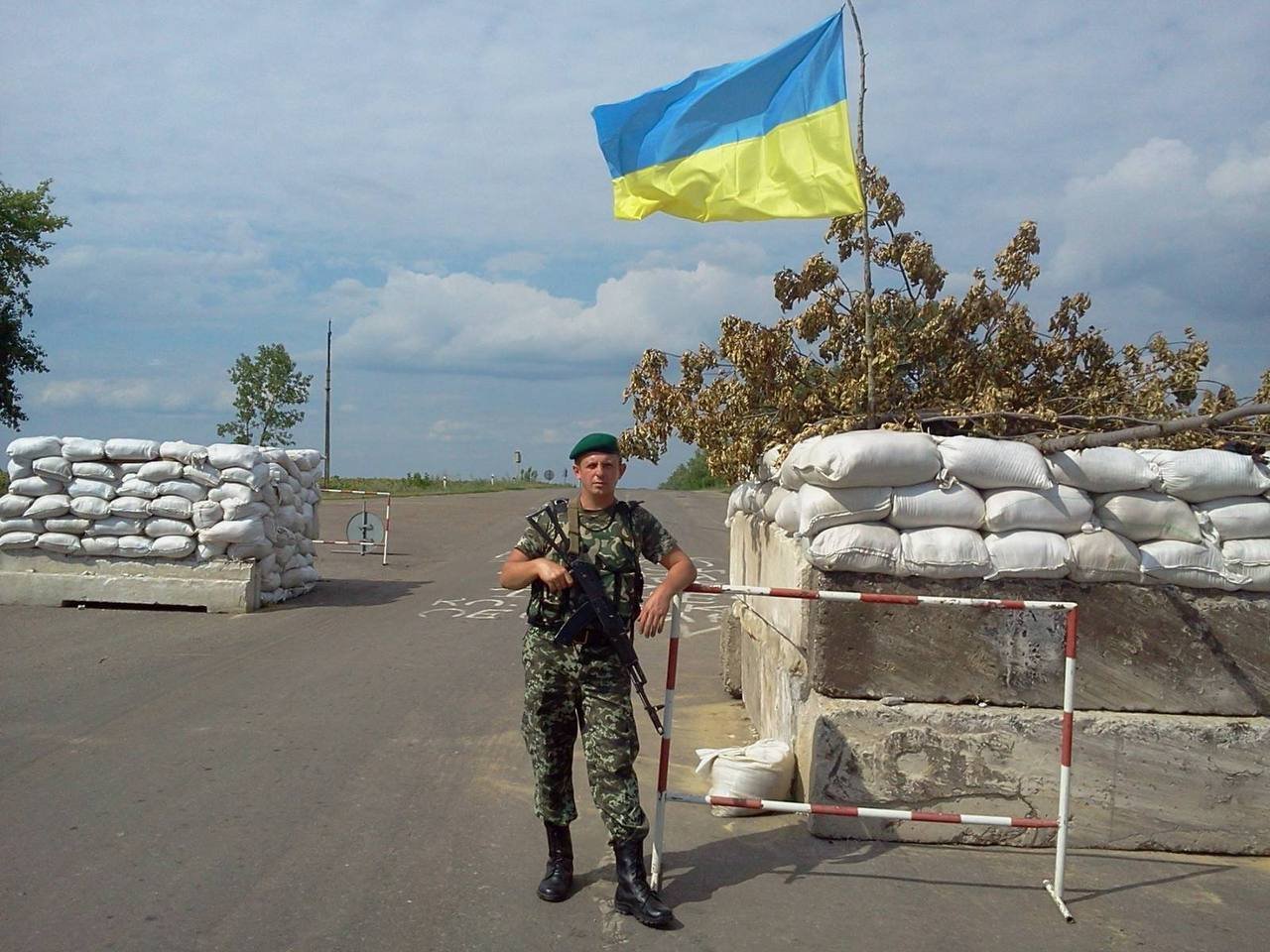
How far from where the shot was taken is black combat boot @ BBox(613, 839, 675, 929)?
4.12m

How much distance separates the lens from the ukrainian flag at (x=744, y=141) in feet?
20.1

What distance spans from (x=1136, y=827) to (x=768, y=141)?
3936 millimetres

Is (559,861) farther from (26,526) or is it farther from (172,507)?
(26,526)

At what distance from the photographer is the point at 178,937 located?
12.8 feet

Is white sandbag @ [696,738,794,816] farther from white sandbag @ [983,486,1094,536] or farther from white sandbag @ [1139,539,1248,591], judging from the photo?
white sandbag @ [1139,539,1248,591]

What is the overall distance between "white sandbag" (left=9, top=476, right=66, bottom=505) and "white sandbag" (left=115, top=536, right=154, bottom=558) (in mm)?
974

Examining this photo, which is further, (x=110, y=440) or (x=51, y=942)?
(x=110, y=440)

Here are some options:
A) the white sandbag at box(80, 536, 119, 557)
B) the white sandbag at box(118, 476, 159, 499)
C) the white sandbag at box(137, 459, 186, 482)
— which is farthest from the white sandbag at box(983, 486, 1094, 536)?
the white sandbag at box(80, 536, 119, 557)

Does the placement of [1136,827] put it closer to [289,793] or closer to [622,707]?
[622,707]

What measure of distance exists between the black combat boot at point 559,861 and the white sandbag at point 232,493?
8924mm

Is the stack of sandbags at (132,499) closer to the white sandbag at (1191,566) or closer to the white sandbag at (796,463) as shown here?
the white sandbag at (796,463)

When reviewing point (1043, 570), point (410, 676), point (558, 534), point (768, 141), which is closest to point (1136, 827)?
point (1043, 570)

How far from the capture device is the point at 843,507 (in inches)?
205

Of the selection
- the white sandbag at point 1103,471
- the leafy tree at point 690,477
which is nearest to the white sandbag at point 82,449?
the white sandbag at point 1103,471
